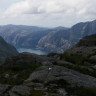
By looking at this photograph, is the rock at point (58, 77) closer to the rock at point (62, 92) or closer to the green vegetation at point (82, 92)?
the green vegetation at point (82, 92)

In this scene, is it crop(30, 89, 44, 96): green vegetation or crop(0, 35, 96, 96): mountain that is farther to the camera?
crop(0, 35, 96, 96): mountain

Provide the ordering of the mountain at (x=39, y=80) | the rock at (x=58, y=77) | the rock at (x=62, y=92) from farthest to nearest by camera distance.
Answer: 1. the rock at (x=58, y=77)
2. the mountain at (x=39, y=80)
3. the rock at (x=62, y=92)

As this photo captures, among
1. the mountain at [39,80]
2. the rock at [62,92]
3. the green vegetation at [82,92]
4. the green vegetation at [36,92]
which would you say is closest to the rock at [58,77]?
the mountain at [39,80]

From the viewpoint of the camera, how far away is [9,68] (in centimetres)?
1775

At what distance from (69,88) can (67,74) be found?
2.35 metres

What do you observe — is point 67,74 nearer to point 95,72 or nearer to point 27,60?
point 95,72

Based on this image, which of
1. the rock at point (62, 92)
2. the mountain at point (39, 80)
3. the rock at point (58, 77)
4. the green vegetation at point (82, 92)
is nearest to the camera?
the green vegetation at point (82, 92)

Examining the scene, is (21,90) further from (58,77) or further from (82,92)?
(82,92)

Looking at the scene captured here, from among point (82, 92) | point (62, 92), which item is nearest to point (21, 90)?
point (62, 92)

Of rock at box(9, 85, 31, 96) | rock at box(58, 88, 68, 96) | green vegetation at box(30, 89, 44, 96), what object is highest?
rock at box(9, 85, 31, 96)

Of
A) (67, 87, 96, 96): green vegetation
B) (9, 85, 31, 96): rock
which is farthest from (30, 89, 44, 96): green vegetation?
(67, 87, 96, 96): green vegetation

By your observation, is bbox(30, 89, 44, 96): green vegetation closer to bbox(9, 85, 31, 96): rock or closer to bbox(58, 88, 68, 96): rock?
bbox(9, 85, 31, 96): rock

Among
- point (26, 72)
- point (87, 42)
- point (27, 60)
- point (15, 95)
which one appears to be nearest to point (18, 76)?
point (26, 72)

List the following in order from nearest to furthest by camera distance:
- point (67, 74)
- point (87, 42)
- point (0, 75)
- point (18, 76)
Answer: point (67, 74)
point (18, 76)
point (0, 75)
point (87, 42)
